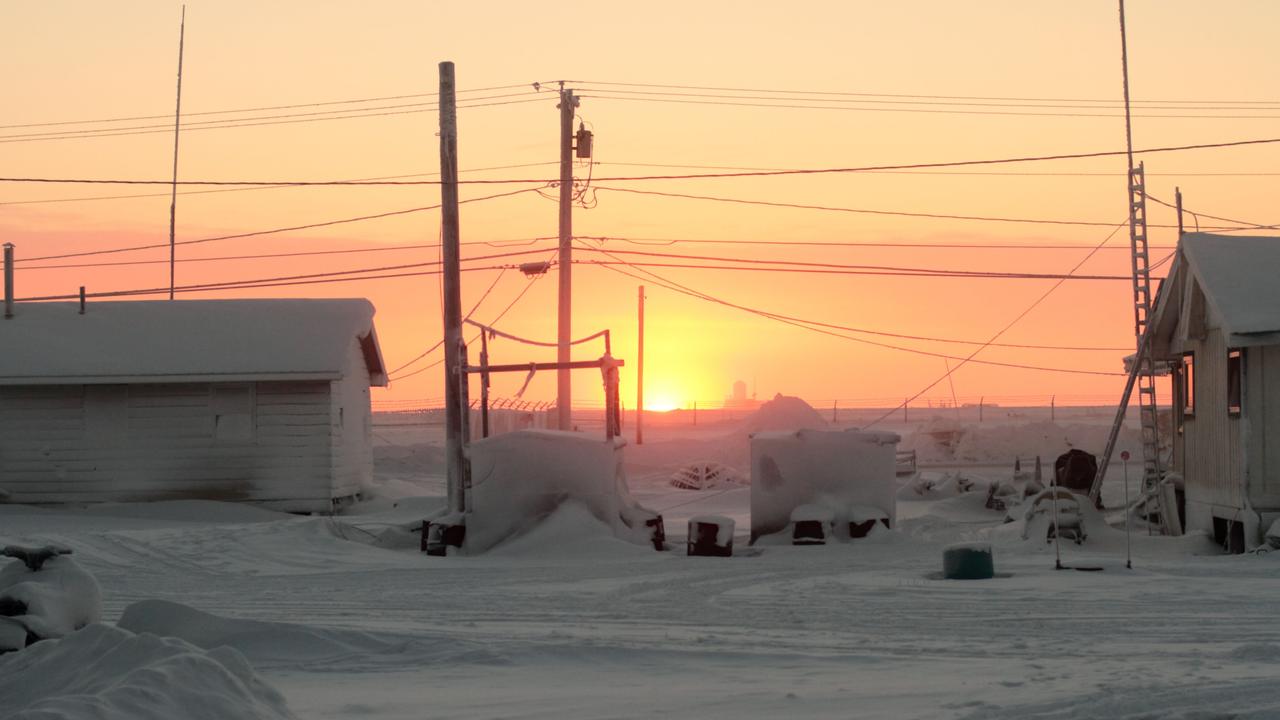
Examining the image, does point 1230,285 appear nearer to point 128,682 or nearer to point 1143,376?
point 1143,376

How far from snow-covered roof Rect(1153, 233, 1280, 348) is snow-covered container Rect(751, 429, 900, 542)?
16.7 ft

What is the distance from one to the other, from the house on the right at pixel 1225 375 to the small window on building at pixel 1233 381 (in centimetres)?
1

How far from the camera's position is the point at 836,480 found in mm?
22812

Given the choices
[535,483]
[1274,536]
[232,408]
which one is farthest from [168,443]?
[1274,536]

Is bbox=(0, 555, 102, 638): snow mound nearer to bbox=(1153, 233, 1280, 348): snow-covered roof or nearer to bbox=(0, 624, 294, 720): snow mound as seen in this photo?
bbox=(0, 624, 294, 720): snow mound

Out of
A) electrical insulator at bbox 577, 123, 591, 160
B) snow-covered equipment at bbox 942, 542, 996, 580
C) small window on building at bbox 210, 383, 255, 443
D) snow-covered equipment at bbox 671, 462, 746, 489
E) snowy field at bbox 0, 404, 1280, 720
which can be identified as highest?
electrical insulator at bbox 577, 123, 591, 160

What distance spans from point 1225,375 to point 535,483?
34.0 ft

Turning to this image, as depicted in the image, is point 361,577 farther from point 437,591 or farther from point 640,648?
point 640,648

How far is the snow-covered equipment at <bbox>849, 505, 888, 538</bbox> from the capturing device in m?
22.2

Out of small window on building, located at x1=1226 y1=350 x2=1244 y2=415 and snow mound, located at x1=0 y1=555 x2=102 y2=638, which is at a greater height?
small window on building, located at x1=1226 y1=350 x2=1244 y2=415

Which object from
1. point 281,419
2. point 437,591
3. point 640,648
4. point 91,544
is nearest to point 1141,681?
point 640,648

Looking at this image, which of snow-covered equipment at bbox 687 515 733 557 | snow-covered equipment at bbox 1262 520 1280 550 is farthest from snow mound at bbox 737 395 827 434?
snow-covered equipment at bbox 1262 520 1280 550

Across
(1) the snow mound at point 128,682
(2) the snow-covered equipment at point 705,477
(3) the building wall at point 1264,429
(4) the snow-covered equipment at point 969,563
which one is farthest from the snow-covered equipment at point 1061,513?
(2) the snow-covered equipment at point 705,477

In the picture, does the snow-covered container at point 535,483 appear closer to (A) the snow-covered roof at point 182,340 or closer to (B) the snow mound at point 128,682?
(A) the snow-covered roof at point 182,340
